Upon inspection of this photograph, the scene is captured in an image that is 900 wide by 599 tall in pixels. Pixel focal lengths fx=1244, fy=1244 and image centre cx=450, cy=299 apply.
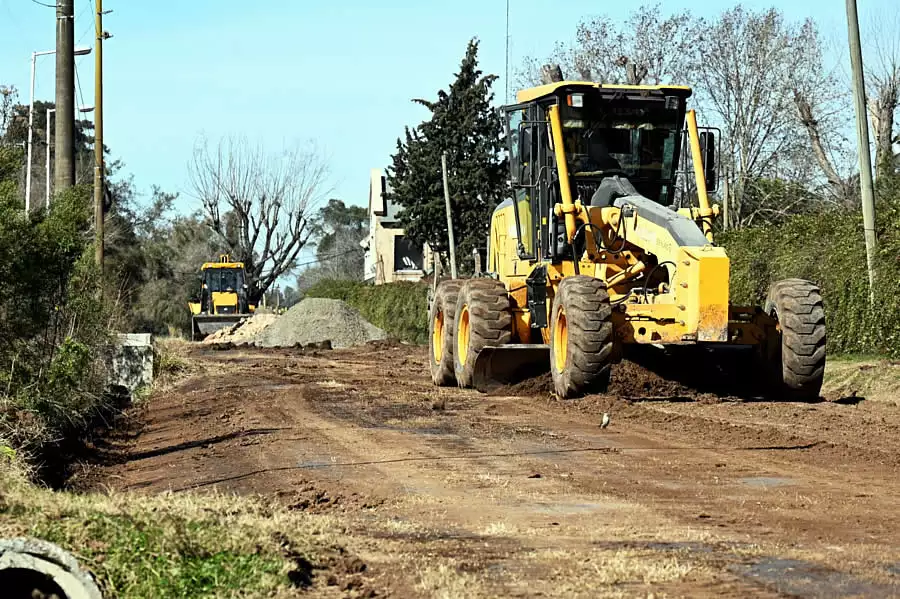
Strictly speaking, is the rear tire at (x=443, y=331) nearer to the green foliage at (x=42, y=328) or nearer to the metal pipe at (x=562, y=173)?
the metal pipe at (x=562, y=173)

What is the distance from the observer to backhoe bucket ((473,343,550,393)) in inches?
680

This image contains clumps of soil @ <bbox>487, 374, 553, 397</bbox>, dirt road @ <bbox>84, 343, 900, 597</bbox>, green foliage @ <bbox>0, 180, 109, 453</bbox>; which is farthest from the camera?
clumps of soil @ <bbox>487, 374, 553, 397</bbox>

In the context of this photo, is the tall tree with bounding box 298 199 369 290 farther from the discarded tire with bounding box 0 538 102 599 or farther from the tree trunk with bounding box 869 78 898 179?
the discarded tire with bounding box 0 538 102 599

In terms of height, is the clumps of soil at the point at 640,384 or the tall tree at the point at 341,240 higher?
the tall tree at the point at 341,240

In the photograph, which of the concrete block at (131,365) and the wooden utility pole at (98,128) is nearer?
the concrete block at (131,365)

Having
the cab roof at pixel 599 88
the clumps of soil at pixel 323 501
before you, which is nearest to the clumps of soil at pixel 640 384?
the cab roof at pixel 599 88

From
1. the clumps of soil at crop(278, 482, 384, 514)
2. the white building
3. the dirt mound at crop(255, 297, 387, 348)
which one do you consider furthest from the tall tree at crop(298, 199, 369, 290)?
the clumps of soil at crop(278, 482, 384, 514)

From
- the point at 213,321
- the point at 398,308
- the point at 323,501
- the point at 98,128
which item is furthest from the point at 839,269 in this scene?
the point at 213,321

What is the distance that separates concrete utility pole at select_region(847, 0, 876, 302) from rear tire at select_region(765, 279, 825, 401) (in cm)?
531

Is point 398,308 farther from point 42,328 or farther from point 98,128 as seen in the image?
point 42,328

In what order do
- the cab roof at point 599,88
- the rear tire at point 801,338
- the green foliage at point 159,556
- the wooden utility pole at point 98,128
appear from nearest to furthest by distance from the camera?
the green foliage at point 159,556, the rear tire at point 801,338, the cab roof at point 599,88, the wooden utility pole at point 98,128

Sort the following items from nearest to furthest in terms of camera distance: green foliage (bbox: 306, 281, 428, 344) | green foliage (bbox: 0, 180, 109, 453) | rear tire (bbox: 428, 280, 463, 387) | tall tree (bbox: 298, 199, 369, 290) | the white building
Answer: green foliage (bbox: 0, 180, 109, 453) → rear tire (bbox: 428, 280, 463, 387) → green foliage (bbox: 306, 281, 428, 344) → the white building → tall tree (bbox: 298, 199, 369, 290)

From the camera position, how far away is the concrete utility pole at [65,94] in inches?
879

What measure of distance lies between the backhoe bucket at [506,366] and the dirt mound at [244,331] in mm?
26791
